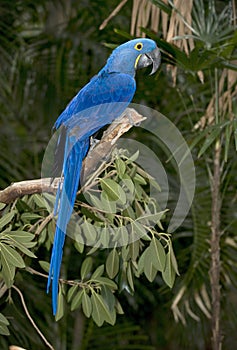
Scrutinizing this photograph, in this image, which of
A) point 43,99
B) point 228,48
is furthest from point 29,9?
point 228,48

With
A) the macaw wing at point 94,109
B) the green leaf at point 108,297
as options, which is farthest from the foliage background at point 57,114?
the green leaf at point 108,297

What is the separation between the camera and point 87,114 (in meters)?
1.38

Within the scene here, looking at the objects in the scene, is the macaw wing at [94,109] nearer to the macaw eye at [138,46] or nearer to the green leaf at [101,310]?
the macaw eye at [138,46]

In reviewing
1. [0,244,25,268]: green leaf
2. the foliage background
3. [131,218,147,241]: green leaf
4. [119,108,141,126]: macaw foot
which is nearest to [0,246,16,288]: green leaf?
[0,244,25,268]: green leaf

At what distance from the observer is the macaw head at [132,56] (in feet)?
4.82

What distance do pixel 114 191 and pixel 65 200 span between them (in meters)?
0.10

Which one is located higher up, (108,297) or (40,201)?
(40,201)

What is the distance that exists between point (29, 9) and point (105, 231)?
1.51 meters

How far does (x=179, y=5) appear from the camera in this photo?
5.79 ft

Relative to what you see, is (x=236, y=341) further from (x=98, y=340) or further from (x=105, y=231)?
(x=105, y=231)

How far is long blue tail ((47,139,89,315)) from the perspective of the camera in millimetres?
1258

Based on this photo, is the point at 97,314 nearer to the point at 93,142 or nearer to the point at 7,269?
the point at 7,269

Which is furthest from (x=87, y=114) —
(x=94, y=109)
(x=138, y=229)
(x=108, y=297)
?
(x=108, y=297)

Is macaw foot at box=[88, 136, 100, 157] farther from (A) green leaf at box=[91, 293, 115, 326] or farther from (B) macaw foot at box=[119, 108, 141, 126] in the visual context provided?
(A) green leaf at box=[91, 293, 115, 326]
